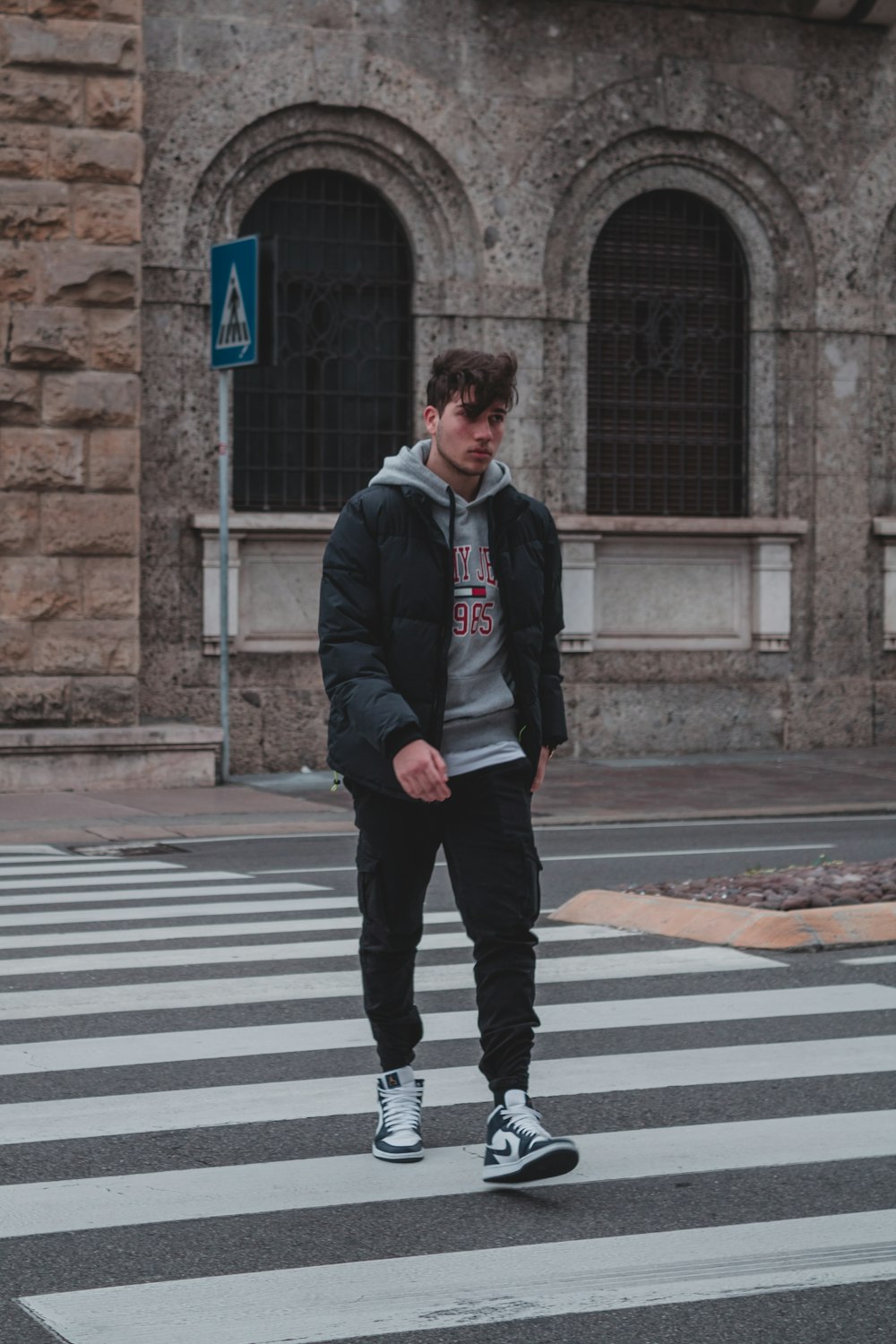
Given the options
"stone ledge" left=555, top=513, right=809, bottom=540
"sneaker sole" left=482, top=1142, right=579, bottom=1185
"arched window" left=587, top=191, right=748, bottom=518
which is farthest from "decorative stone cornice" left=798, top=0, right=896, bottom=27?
"sneaker sole" left=482, top=1142, right=579, bottom=1185

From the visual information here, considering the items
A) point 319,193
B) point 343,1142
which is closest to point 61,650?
point 319,193

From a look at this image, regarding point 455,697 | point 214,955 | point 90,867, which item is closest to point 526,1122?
point 455,697

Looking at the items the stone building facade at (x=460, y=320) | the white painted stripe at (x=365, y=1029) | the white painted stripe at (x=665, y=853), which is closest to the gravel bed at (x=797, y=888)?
the white painted stripe at (x=365, y=1029)

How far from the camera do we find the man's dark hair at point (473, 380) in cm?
538

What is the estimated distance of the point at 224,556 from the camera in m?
16.7

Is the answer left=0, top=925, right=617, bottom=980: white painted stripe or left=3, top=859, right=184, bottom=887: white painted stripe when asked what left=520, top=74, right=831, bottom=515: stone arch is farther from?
left=0, top=925, right=617, bottom=980: white painted stripe

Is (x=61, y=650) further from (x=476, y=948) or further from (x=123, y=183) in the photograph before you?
(x=476, y=948)

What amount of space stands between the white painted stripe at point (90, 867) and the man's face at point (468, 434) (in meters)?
6.40

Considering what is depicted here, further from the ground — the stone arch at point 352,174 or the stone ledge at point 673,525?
the stone arch at point 352,174

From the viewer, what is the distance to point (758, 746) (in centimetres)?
1953

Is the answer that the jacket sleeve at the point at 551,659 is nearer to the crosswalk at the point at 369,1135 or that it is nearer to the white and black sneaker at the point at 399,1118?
the white and black sneaker at the point at 399,1118

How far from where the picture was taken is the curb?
8.85 m

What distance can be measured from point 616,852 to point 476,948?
7163mm

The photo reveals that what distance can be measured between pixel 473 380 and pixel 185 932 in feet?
14.8
